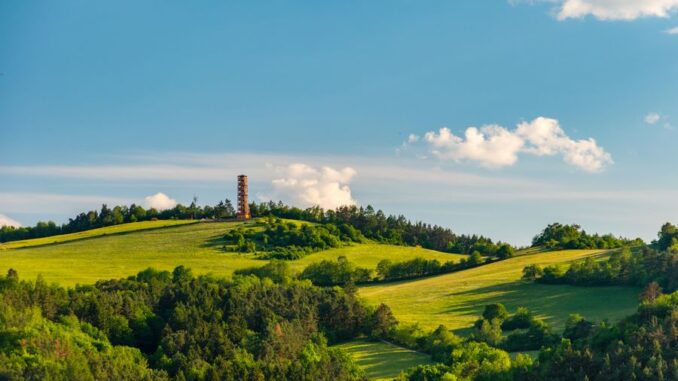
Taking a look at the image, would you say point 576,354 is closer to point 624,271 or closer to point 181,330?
point 181,330

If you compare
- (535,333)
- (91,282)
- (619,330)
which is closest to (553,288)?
(535,333)

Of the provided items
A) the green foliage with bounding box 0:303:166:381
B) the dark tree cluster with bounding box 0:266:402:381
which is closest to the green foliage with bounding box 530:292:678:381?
the dark tree cluster with bounding box 0:266:402:381

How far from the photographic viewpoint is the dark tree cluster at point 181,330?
Answer: 79.9m

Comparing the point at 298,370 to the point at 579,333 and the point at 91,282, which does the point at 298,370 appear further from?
the point at 91,282

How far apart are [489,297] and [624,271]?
25679 millimetres

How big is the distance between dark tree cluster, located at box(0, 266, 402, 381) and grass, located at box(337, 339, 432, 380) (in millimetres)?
4164

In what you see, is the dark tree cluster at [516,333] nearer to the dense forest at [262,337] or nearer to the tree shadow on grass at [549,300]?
the dense forest at [262,337]

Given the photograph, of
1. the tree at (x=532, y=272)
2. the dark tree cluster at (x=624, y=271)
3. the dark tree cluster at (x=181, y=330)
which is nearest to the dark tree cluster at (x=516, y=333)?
the dark tree cluster at (x=181, y=330)

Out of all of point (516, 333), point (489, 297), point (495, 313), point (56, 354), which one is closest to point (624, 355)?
point (516, 333)

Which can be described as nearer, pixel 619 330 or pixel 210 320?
pixel 619 330

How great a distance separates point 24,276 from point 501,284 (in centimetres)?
10186

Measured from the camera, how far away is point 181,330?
A: 338ft

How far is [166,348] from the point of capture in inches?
3799

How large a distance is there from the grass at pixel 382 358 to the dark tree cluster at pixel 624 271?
49.4m
